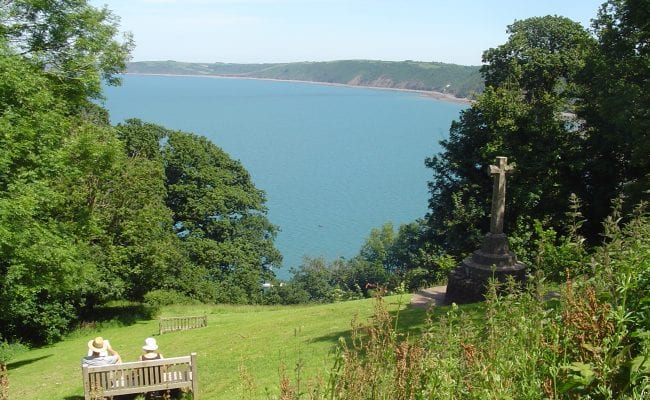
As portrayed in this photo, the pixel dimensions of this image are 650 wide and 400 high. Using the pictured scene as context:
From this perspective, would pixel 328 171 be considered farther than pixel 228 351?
Yes

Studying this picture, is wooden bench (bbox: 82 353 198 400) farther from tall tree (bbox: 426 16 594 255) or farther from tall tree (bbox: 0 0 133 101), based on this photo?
tall tree (bbox: 426 16 594 255)

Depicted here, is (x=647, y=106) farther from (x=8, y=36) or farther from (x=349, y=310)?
(x=8, y=36)

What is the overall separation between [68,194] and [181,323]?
664cm

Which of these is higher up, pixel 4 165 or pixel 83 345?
pixel 4 165

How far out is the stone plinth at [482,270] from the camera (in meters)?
12.7

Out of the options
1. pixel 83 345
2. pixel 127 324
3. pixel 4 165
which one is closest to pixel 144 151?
pixel 127 324

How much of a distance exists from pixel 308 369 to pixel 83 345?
12618mm

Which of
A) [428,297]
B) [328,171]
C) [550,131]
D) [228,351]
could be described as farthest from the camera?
[328,171]

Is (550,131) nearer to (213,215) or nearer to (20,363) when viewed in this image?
(20,363)

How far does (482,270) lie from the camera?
12.9 meters

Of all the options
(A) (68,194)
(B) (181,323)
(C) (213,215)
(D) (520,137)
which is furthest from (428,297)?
(C) (213,215)

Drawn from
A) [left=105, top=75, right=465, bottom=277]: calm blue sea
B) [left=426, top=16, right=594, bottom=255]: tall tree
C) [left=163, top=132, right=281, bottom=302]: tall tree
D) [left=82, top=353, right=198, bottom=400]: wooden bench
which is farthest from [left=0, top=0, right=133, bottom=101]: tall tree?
[left=105, top=75, right=465, bottom=277]: calm blue sea

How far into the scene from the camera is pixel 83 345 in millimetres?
18297

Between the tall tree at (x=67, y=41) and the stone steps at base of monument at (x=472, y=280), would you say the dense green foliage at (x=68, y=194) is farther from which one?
the stone steps at base of monument at (x=472, y=280)
